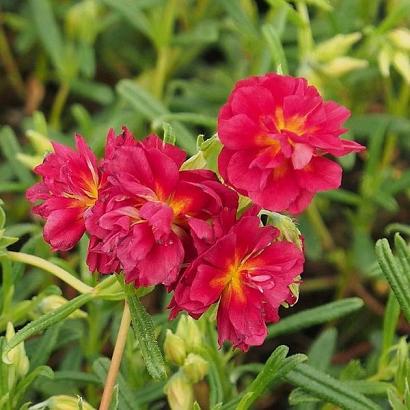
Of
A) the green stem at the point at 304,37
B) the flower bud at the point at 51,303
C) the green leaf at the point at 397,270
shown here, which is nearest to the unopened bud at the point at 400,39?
the green stem at the point at 304,37

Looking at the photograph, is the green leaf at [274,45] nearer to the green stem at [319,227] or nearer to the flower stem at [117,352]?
the green stem at [319,227]

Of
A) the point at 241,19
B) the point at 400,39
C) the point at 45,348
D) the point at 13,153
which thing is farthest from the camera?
the point at 241,19

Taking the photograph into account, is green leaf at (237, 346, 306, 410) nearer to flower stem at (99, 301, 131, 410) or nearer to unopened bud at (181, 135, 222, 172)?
flower stem at (99, 301, 131, 410)

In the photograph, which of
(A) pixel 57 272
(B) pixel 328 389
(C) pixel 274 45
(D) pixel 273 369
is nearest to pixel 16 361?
(A) pixel 57 272

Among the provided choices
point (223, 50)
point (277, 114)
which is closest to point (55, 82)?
point (223, 50)

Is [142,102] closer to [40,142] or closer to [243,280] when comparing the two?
[40,142]

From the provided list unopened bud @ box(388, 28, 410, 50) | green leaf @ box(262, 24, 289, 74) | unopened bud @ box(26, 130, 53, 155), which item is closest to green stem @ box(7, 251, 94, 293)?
unopened bud @ box(26, 130, 53, 155)
